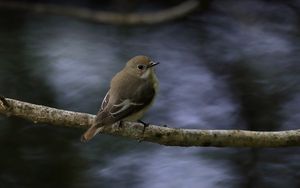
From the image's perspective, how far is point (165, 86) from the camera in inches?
290

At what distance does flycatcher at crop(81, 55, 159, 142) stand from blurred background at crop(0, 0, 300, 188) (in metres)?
2.06

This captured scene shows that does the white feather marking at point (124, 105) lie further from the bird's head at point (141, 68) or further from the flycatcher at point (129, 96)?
the bird's head at point (141, 68)

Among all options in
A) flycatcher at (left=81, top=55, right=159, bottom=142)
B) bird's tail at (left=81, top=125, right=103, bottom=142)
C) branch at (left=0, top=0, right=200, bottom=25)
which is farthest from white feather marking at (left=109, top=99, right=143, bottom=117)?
branch at (left=0, top=0, right=200, bottom=25)

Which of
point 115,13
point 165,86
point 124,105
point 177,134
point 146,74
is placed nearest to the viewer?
point 177,134

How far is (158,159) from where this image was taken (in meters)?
6.50

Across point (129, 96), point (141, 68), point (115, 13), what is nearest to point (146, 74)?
point (141, 68)

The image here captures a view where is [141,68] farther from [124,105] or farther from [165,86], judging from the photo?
[165,86]

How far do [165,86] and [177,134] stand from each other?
12.4 feet

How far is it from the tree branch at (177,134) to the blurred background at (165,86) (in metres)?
2.46

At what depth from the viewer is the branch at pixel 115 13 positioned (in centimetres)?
807

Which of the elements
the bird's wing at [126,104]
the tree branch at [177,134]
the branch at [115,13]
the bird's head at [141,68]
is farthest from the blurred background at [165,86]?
the tree branch at [177,134]

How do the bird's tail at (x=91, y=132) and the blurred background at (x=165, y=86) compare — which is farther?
the blurred background at (x=165, y=86)

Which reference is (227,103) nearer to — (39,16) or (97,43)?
(97,43)

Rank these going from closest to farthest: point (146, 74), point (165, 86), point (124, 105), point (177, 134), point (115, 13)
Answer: point (177, 134) → point (124, 105) → point (146, 74) → point (165, 86) → point (115, 13)
